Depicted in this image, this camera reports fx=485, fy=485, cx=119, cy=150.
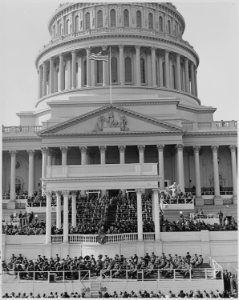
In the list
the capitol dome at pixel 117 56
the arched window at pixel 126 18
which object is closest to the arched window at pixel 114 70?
the capitol dome at pixel 117 56

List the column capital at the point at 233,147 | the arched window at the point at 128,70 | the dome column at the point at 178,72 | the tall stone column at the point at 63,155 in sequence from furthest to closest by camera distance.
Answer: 1. the dome column at the point at 178,72
2. the arched window at the point at 128,70
3. the column capital at the point at 233,147
4. the tall stone column at the point at 63,155

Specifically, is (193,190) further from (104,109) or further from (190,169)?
(104,109)

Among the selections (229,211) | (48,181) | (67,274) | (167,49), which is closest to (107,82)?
(167,49)

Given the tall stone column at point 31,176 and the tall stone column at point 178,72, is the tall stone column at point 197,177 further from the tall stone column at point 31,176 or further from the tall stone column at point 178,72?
the tall stone column at point 31,176

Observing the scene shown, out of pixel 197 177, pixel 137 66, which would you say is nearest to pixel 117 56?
pixel 137 66

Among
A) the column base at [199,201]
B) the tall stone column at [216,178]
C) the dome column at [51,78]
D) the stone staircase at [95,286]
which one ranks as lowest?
the stone staircase at [95,286]

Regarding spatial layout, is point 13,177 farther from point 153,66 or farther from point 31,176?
point 153,66

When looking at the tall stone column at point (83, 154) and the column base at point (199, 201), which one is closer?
the tall stone column at point (83, 154)
